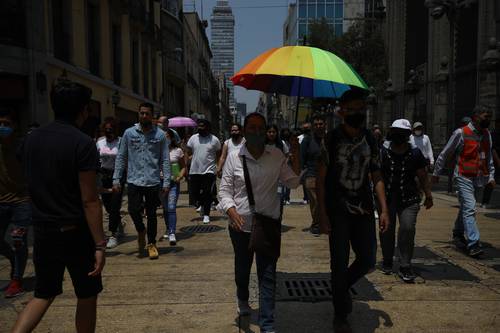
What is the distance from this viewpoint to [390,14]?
1222 inches

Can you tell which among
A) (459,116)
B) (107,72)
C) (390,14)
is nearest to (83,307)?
(107,72)

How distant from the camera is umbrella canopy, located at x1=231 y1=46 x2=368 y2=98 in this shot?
384cm

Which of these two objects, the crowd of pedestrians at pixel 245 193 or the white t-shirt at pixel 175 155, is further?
the white t-shirt at pixel 175 155

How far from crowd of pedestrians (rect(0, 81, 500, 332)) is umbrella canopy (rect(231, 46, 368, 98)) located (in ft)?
0.91

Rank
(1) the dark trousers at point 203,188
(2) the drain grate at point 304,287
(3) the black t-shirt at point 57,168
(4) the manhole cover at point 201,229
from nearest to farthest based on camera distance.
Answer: (3) the black t-shirt at point 57,168 → (2) the drain grate at point 304,287 → (4) the manhole cover at point 201,229 → (1) the dark trousers at point 203,188

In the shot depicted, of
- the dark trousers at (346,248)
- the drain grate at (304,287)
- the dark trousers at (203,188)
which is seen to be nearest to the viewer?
the dark trousers at (346,248)

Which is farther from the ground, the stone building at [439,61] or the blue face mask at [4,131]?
the stone building at [439,61]

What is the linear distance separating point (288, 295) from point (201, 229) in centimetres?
375

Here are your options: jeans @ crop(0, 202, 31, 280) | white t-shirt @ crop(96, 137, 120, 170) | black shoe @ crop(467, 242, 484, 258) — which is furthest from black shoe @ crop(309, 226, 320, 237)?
jeans @ crop(0, 202, 31, 280)

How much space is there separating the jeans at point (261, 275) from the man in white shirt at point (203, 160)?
466cm

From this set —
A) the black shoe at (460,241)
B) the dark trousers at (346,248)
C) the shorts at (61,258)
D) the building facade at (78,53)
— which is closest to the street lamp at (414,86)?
the building facade at (78,53)

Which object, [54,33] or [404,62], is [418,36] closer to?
[404,62]

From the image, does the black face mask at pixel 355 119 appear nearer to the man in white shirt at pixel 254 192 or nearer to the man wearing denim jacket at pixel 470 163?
the man in white shirt at pixel 254 192

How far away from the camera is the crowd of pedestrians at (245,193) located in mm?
2748
